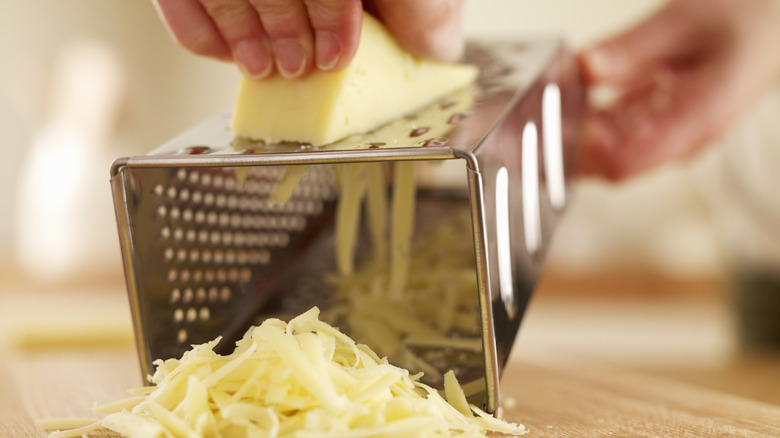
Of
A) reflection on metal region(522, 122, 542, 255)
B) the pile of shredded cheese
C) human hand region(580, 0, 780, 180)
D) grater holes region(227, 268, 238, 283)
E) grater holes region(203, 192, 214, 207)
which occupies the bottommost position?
the pile of shredded cheese

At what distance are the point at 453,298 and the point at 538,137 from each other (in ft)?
0.76

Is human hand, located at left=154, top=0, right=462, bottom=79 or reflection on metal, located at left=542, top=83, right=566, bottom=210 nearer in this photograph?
human hand, located at left=154, top=0, right=462, bottom=79

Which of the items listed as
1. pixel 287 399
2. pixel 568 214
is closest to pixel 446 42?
pixel 287 399

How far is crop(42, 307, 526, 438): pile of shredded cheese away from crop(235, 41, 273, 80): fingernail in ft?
0.83

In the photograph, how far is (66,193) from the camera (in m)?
2.86

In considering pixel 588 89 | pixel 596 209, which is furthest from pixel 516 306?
pixel 596 209

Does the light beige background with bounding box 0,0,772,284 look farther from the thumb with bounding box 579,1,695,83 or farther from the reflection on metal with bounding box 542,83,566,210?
the reflection on metal with bounding box 542,83,566,210

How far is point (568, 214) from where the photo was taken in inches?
88.3

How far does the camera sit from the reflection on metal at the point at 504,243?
2.33ft

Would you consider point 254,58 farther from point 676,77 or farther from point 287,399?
point 676,77

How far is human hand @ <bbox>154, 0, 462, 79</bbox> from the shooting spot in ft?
2.39

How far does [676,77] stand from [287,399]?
1.27m

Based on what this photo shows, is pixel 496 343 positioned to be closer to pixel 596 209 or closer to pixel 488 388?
pixel 488 388

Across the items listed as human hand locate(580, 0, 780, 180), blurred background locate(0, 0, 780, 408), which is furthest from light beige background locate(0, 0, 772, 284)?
human hand locate(580, 0, 780, 180)
